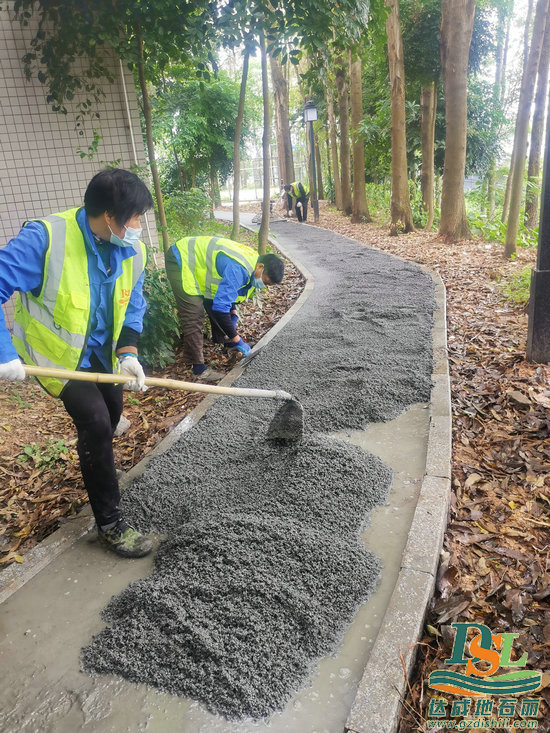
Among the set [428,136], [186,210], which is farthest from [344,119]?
[186,210]

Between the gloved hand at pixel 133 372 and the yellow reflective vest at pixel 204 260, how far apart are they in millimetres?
2193

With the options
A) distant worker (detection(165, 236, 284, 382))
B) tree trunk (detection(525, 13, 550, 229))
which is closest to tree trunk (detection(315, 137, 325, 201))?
tree trunk (detection(525, 13, 550, 229))

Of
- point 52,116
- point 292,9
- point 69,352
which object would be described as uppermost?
point 292,9

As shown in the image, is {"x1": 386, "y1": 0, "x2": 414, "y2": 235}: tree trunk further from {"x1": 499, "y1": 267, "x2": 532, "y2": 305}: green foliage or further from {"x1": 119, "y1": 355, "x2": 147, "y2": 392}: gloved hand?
{"x1": 119, "y1": 355, "x2": 147, "y2": 392}: gloved hand

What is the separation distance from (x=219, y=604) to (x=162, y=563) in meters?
0.45

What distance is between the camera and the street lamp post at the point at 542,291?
416cm

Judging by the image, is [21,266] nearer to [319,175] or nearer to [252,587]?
[252,587]

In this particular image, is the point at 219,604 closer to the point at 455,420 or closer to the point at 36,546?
the point at 36,546

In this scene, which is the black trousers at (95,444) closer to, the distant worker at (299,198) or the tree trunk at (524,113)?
the tree trunk at (524,113)

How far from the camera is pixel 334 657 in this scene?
193 centimetres

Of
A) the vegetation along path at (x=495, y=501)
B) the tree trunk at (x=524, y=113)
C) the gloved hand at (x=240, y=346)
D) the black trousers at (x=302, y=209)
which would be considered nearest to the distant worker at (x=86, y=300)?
the vegetation along path at (x=495, y=501)

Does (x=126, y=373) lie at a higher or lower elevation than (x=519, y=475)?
higher

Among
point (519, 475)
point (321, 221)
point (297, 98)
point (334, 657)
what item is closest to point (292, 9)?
point (519, 475)

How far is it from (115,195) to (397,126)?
11.4 m
